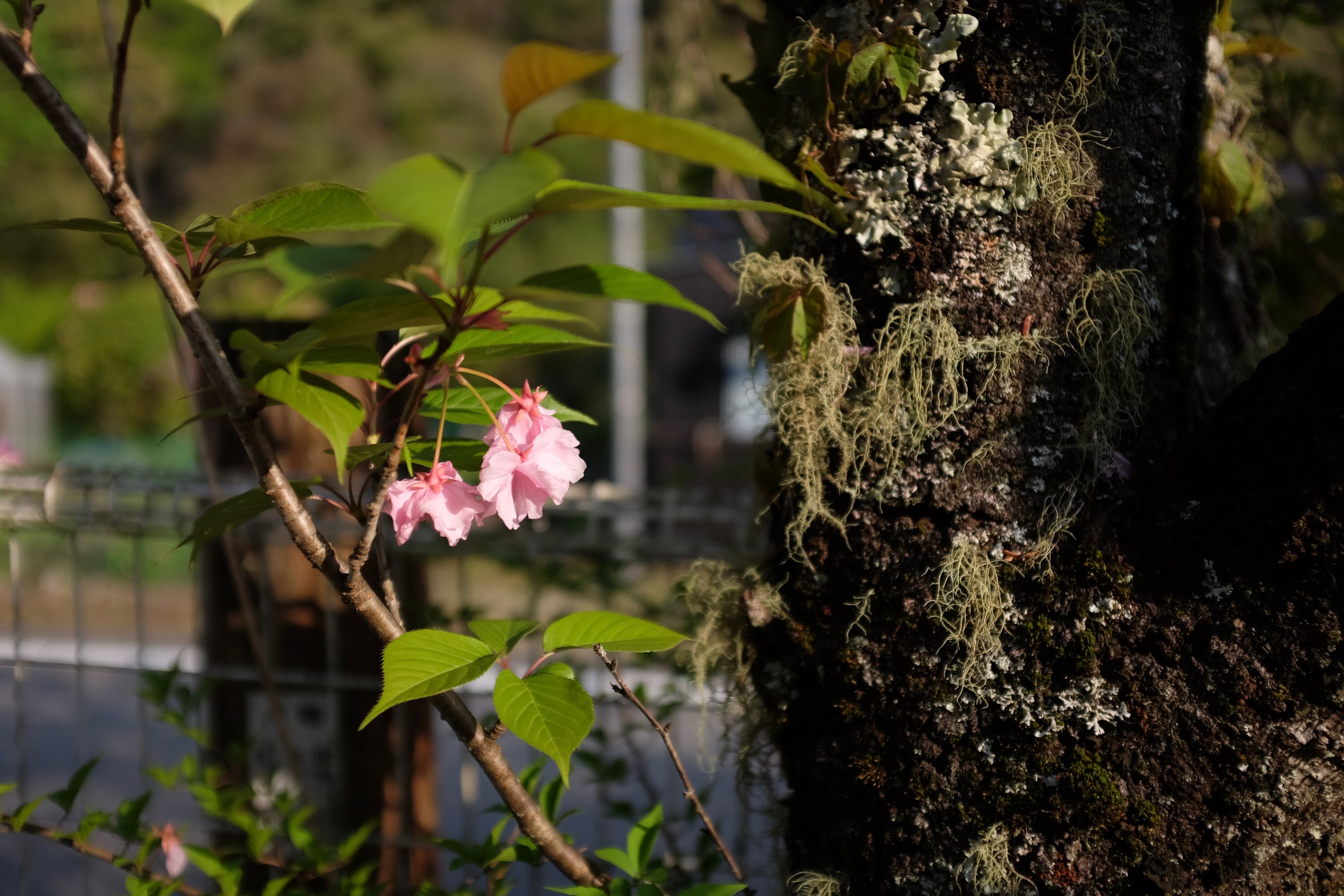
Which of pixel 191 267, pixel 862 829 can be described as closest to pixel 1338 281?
pixel 862 829

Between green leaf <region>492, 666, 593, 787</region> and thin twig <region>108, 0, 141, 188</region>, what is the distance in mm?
417

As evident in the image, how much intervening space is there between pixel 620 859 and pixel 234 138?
16941mm

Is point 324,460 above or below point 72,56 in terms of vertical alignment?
below

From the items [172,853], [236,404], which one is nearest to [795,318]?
[236,404]

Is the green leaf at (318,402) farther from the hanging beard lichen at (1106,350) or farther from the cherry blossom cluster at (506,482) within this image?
the hanging beard lichen at (1106,350)

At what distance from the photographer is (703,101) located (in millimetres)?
2309

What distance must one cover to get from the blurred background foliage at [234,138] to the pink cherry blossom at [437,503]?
203cm

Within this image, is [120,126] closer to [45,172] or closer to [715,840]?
[715,840]

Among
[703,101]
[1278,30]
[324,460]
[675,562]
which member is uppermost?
[703,101]

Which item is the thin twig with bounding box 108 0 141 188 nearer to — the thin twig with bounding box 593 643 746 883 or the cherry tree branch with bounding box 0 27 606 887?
the cherry tree branch with bounding box 0 27 606 887

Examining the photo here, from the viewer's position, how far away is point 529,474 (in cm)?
65

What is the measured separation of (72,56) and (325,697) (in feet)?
42.6

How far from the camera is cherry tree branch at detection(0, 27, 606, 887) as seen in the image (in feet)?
1.87

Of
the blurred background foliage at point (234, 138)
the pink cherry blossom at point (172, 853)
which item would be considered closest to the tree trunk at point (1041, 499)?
the pink cherry blossom at point (172, 853)
